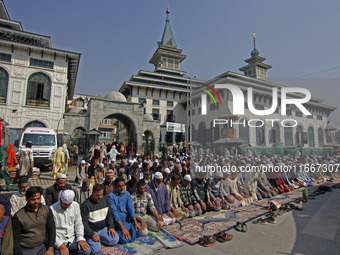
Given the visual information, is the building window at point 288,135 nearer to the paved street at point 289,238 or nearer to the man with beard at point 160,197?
the paved street at point 289,238

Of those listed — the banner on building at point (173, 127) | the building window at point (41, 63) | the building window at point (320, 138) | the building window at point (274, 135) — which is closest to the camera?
the building window at point (274, 135)

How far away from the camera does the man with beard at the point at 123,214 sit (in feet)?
13.3

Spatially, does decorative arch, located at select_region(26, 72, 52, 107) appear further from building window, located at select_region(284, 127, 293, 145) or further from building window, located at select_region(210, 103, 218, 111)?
building window, located at select_region(284, 127, 293, 145)

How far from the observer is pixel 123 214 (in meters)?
4.25

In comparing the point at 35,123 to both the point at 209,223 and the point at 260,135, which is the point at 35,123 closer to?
the point at 260,135

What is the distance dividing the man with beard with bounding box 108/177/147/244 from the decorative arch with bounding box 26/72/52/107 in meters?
19.9

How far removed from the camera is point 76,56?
21.9 meters

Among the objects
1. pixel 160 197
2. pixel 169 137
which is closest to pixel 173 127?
pixel 169 137

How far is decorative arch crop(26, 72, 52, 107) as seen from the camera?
19.7 metres

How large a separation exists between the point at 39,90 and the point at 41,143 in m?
11.5

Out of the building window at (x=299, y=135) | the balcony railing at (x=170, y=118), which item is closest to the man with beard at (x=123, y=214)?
the building window at (x=299, y=135)

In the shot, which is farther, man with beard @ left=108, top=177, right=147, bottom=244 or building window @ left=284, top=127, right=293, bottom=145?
building window @ left=284, top=127, right=293, bottom=145

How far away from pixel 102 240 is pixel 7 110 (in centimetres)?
2070

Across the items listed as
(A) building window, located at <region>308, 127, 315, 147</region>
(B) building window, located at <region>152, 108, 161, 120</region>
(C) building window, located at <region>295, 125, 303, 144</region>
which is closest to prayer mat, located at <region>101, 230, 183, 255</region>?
(C) building window, located at <region>295, 125, 303, 144</region>
